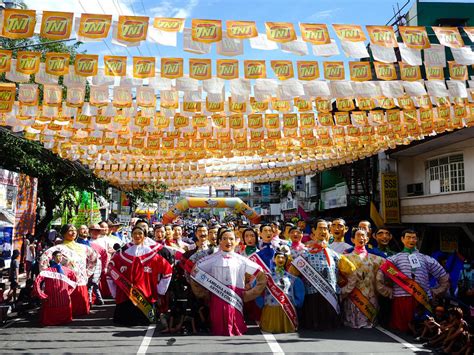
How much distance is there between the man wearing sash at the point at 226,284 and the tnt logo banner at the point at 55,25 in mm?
3652

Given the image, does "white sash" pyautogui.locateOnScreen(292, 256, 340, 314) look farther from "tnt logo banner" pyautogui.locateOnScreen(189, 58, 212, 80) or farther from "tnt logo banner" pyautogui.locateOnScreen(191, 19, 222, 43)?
"tnt logo banner" pyautogui.locateOnScreen(191, 19, 222, 43)

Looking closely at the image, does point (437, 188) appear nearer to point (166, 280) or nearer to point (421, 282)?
point (421, 282)

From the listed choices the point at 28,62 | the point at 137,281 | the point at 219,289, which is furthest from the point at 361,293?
the point at 28,62

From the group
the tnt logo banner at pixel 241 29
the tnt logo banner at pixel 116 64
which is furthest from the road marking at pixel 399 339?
the tnt logo banner at pixel 116 64

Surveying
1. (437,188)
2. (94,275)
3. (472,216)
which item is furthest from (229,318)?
(437,188)

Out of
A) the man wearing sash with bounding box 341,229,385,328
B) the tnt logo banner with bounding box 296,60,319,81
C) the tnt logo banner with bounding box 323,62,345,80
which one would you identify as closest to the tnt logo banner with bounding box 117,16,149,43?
the tnt logo banner with bounding box 296,60,319,81

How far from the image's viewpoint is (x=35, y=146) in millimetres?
14984

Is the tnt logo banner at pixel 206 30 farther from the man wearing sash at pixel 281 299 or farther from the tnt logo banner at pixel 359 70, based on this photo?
the man wearing sash at pixel 281 299

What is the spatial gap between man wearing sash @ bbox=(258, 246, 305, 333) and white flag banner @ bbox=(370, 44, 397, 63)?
3.30 meters

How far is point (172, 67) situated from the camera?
22.2 ft

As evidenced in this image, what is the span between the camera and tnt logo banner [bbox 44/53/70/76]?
6762mm

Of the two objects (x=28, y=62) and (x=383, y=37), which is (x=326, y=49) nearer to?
A: (x=383, y=37)

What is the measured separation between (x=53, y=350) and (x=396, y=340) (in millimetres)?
4835

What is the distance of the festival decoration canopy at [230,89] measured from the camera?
5.93m
